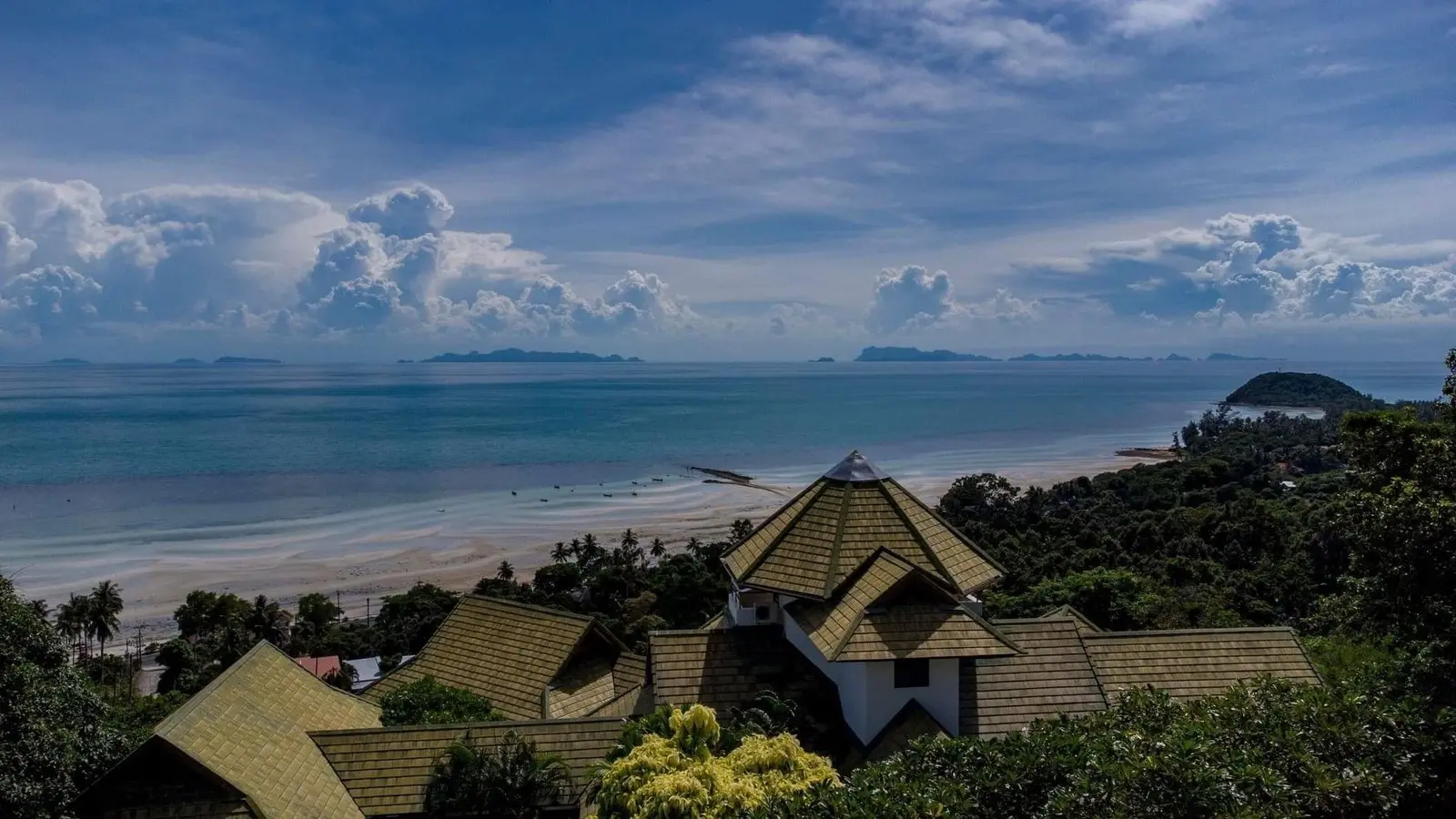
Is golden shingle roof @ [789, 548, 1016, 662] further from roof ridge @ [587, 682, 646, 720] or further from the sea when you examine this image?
the sea

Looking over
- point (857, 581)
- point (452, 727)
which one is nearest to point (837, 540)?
point (857, 581)

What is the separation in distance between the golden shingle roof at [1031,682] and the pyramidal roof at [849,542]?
172 centimetres

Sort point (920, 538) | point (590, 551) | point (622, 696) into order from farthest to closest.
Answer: point (590, 551) → point (622, 696) → point (920, 538)

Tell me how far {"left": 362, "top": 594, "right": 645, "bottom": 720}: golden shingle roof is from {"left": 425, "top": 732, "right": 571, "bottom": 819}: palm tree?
188 inches

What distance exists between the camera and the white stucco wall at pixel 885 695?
56.9ft

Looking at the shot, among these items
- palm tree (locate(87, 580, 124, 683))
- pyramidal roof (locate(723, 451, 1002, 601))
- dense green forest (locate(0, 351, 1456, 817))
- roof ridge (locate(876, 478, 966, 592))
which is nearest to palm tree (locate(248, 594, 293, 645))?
palm tree (locate(87, 580, 124, 683))

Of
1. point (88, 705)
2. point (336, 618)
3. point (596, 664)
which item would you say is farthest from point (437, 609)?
point (88, 705)

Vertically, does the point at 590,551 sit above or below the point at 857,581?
below

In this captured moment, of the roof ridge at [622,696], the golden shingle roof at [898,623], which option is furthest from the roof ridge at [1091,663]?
the roof ridge at [622,696]

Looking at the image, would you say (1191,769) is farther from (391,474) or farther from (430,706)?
(391,474)

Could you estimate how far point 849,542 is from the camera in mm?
19625

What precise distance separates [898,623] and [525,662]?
10.7m

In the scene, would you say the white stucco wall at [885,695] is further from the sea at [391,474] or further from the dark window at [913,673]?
the sea at [391,474]

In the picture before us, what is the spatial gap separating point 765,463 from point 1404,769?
111798 millimetres
